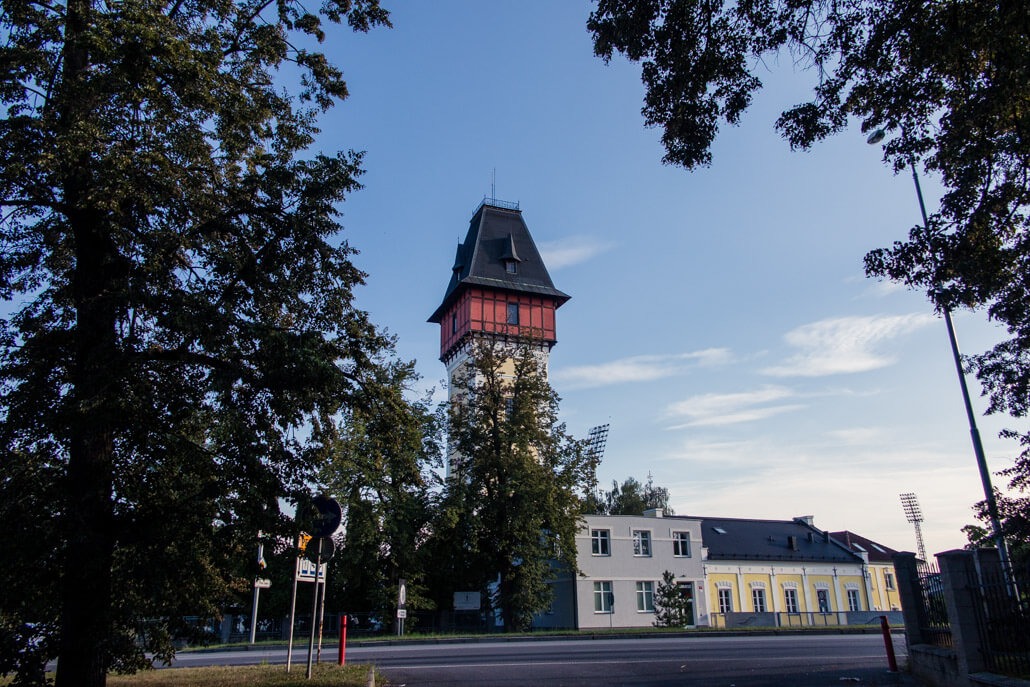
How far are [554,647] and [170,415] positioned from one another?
40.3 feet

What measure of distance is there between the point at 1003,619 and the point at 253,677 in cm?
1055

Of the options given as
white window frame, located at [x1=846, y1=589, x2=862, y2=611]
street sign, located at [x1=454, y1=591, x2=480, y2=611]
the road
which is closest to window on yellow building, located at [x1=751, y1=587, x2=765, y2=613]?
white window frame, located at [x1=846, y1=589, x2=862, y2=611]

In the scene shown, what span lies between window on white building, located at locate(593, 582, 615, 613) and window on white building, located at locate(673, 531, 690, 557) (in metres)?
4.95

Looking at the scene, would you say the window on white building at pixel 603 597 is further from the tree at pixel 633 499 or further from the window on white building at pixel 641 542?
the tree at pixel 633 499

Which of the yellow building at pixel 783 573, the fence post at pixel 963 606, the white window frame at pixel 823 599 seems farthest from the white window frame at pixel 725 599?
the fence post at pixel 963 606

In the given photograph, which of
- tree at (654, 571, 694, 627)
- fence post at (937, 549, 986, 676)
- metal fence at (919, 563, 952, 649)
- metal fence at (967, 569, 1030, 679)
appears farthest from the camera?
tree at (654, 571, 694, 627)

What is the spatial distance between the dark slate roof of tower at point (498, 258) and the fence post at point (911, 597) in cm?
4255

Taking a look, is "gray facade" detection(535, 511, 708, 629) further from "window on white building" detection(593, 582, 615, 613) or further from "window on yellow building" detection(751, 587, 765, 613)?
"window on yellow building" detection(751, 587, 765, 613)

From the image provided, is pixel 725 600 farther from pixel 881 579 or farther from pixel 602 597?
pixel 881 579

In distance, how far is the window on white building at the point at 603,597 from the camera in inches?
1517

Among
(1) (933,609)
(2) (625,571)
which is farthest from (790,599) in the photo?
(1) (933,609)

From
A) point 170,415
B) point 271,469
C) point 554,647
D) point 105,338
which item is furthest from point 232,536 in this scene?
point 554,647

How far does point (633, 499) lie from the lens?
74438mm

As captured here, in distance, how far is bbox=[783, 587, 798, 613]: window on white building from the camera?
4744 centimetres
